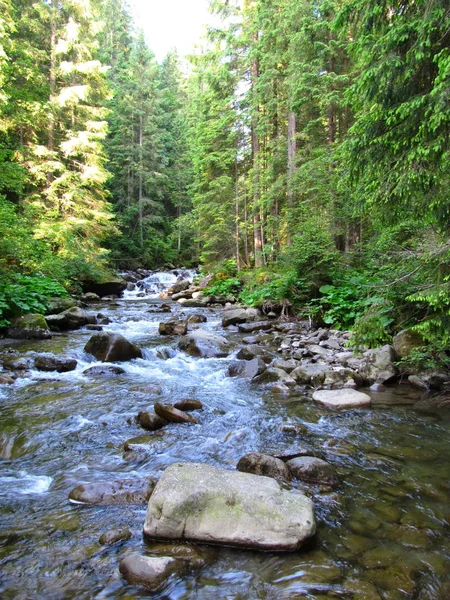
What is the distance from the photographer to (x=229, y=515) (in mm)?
3002

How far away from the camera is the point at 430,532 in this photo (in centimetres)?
309

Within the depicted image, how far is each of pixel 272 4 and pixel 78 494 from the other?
1933 cm

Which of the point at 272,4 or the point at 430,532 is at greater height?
the point at 272,4

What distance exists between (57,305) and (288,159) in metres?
10.6

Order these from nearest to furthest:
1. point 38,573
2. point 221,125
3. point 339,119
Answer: point 38,573 → point 339,119 → point 221,125

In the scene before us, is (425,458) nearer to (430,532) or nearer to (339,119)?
(430,532)

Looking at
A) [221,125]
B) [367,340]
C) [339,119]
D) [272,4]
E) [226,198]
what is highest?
[272,4]

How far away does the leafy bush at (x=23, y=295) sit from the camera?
35.7ft

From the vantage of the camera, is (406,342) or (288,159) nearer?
(406,342)

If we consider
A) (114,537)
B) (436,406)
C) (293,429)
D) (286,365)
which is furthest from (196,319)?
(114,537)

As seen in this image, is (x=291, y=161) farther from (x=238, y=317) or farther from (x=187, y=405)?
(x=187, y=405)

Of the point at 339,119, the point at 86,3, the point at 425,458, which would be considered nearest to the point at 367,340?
the point at 425,458

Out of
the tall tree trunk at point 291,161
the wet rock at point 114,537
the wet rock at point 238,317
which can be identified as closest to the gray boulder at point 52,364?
the wet rock at point 114,537

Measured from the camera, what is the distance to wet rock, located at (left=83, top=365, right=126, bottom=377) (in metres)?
7.75
